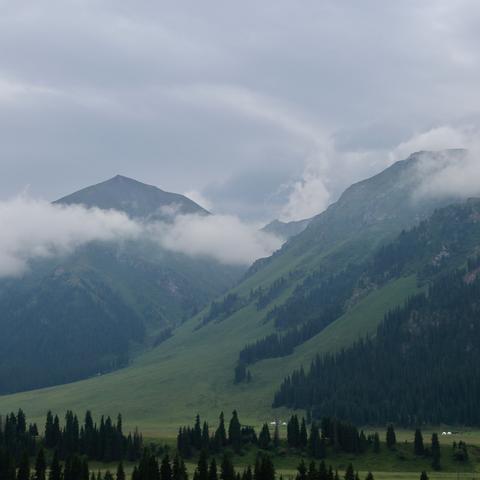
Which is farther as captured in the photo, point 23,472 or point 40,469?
point 40,469

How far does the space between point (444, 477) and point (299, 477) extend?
57100mm

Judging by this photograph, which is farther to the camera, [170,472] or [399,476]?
[399,476]

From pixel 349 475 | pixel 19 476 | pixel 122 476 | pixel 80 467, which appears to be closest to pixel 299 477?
pixel 349 475

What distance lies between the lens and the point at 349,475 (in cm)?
16150

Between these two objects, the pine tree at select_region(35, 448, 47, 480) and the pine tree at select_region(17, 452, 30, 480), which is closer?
the pine tree at select_region(17, 452, 30, 480)

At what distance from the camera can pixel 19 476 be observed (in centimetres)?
16312

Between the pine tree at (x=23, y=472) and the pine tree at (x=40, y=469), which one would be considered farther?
the pine tree at (x=40, y=469)

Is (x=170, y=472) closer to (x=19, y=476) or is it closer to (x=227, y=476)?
(x=227, y=476)

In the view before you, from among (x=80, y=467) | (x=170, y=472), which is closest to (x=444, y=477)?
(x=170, y=472)

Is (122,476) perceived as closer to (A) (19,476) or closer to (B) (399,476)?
(A) (19,476)

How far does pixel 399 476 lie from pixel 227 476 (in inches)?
2210

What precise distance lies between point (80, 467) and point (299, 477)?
50987mm

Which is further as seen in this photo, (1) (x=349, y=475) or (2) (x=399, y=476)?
(2) (x=399, y=476)

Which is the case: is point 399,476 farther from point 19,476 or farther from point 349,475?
point 19,476
